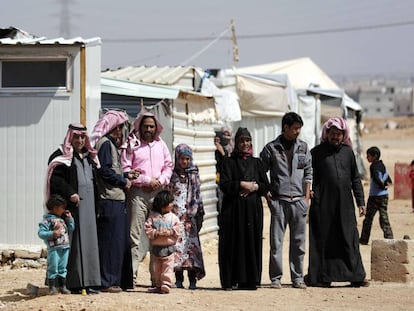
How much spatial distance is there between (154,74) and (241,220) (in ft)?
21.5

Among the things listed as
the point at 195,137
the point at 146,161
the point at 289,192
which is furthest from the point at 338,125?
the point at 195,137

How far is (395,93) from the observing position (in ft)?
530

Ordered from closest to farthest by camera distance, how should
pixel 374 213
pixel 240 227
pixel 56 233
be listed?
pixel 56 233 < pixel 240 227 < pixel 374 213

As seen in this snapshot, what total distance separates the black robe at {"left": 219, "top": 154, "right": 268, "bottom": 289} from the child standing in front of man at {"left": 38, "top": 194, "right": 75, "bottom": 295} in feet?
5.48

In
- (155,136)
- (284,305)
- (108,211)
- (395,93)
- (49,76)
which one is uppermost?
(395,93)

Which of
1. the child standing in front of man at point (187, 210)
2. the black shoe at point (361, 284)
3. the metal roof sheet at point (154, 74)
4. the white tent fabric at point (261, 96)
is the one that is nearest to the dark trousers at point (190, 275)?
the child standing in front of man at point (187, 210)

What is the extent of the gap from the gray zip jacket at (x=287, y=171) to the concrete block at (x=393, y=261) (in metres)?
1.18

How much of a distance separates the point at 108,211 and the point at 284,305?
1.74m

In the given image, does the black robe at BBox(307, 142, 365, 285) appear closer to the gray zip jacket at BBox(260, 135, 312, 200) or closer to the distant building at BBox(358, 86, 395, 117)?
the gray zip jacket at BBox(260, 135, 312, 200)

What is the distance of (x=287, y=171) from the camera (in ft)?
32.1

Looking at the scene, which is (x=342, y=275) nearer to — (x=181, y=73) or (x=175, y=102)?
(x=175, y=102)

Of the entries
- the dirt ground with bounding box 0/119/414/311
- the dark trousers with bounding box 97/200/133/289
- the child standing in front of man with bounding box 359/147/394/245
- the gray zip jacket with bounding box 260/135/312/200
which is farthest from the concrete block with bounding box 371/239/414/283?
the child standing in front of man with bounding box 359/147/394/245

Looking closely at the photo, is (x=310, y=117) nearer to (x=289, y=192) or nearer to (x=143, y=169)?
(x=289, y=192)

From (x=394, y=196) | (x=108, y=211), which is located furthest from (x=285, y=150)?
(x=394, y=196)
